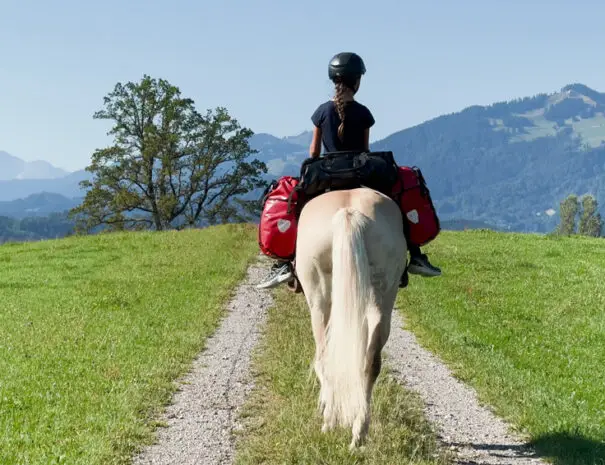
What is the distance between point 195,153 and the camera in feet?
188

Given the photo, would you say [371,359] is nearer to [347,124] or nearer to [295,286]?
[295,286]

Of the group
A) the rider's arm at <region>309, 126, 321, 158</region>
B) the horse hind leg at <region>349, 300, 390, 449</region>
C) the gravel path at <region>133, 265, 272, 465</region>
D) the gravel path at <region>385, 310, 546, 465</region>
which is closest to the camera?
the horse hind leg at <region>349, 300, 390, 449</region>

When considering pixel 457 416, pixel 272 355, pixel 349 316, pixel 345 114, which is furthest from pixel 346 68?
pixel 272 355

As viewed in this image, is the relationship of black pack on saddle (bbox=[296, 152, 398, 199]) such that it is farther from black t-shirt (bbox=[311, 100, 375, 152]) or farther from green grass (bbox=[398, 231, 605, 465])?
green grass (bbox=[398, 231, 605, 465])

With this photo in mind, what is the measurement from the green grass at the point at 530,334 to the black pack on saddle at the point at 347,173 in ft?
10.7

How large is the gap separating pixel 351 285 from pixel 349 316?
0.89ft

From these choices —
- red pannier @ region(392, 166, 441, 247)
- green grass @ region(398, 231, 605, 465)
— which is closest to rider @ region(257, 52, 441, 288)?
red pannier @ region(392, 166, 441, 247)

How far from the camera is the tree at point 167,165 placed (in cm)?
5341

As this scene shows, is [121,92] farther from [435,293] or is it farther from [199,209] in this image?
[435,293]

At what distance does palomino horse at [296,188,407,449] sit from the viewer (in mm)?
5750

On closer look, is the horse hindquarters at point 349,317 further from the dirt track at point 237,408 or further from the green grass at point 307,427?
the dirt track at point 237,408

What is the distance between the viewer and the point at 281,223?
283 inches

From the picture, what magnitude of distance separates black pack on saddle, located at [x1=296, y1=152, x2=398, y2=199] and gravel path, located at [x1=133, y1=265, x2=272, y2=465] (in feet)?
9.28

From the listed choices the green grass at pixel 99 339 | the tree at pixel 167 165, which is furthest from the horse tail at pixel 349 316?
the tree at pixel 167 165
